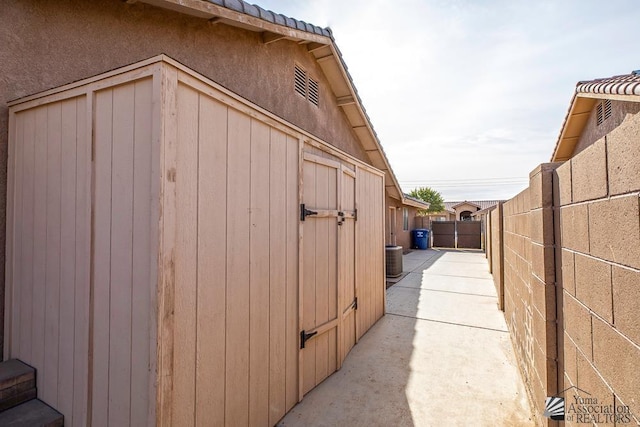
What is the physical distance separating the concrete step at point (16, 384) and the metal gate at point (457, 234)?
17815 mm

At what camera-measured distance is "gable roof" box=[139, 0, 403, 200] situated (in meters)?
2.94

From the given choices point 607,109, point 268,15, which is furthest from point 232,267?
point 607,109

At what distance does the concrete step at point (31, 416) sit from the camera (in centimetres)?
171

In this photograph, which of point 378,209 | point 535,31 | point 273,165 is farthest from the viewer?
point 378,209

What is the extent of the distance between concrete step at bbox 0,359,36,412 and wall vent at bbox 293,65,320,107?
4.46 m

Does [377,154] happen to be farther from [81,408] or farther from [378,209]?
[81,408]

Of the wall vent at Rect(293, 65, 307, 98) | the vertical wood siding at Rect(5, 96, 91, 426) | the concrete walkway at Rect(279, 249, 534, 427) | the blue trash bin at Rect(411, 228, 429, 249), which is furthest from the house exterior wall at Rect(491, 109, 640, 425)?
the blue trash bin at Rect(411, 228, 429, 249)

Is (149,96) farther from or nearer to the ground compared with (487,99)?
nearer to the ground

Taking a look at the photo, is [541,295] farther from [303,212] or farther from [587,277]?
[303,212]

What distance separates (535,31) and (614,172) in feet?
13.2

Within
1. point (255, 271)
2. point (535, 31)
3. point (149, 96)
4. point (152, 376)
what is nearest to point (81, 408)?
point (152, 376)

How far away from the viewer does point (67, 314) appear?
1817 millimetres

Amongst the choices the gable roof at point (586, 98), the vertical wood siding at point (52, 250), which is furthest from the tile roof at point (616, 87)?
the vertical wood siding at point (52, 250)

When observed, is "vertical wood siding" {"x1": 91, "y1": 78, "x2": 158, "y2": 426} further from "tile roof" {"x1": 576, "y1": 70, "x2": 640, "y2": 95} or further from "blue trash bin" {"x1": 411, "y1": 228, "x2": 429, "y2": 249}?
"blue trash bin" {"x1": 411, "y1": 228, "x2": 429, "y2": 249}
